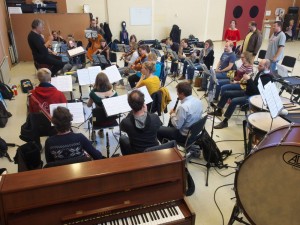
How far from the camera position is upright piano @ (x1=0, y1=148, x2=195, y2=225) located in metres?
1.86

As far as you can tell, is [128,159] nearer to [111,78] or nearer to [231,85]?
[111,78]

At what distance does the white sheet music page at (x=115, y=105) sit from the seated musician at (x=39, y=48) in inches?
133

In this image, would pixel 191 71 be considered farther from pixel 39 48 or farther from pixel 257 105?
pixel 39 48

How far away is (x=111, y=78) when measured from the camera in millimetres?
5223

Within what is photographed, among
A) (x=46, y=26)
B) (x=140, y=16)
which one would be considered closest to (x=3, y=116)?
(x=46, y=26)

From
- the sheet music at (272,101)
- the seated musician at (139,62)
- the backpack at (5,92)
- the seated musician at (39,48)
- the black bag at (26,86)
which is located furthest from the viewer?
the black bag at (26,86)

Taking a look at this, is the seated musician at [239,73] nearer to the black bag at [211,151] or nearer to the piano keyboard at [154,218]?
the black bag at [211,151]

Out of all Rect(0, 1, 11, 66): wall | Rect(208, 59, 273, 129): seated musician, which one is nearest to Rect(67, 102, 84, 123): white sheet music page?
Rect(208, 59, 273, 129): seated musician

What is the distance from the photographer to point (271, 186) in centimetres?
221

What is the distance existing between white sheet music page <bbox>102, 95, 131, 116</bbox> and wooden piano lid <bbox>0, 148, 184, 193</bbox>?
1602mm

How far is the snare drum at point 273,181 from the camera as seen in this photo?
2053mm

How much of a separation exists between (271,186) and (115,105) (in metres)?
2.35

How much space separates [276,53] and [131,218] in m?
5.88

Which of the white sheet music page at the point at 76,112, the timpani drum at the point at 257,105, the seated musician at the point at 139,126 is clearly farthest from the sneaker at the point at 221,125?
the white sheet music page at the point at 76,112
